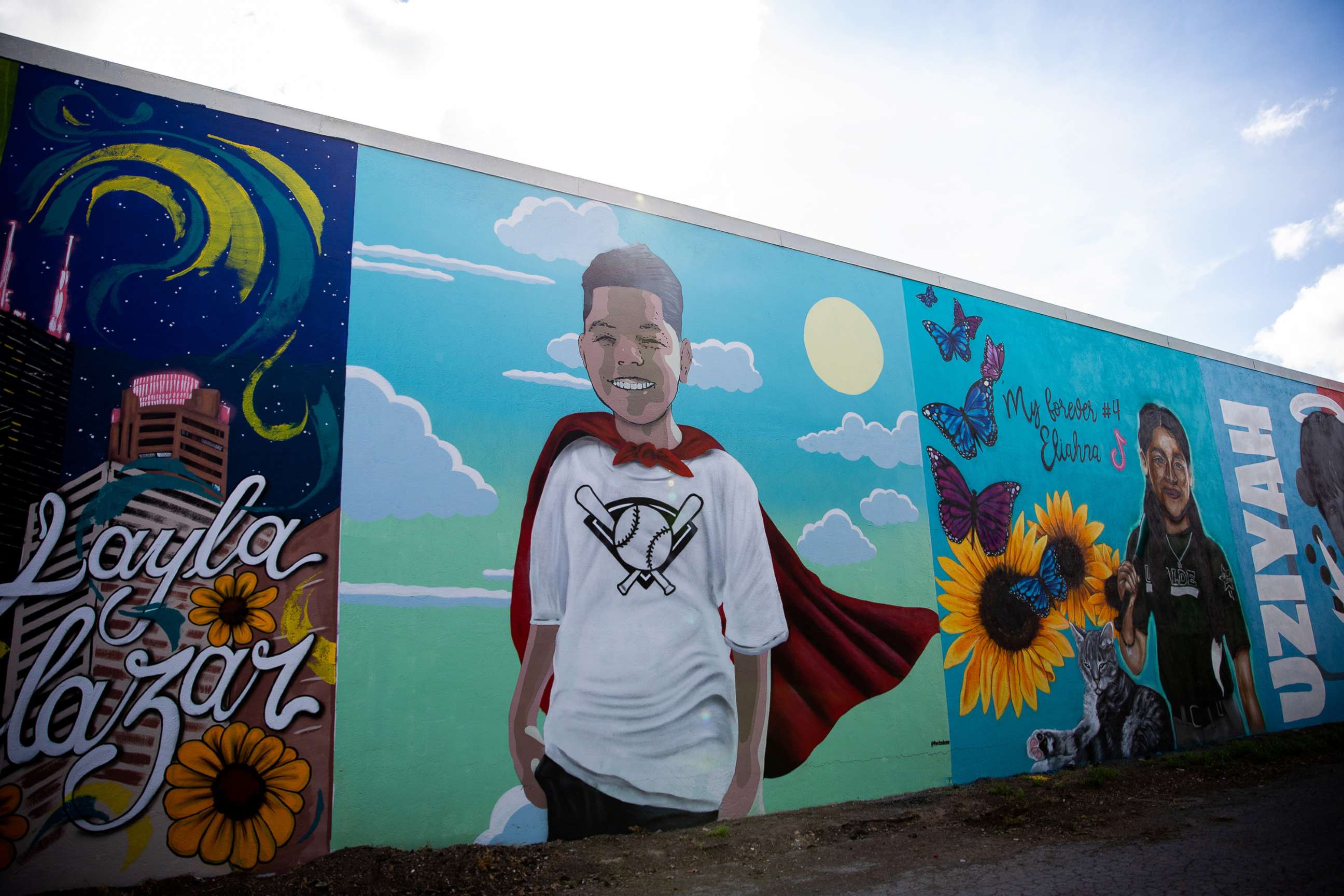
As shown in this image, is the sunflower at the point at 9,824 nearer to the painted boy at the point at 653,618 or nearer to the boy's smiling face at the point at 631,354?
the painted boy at the point at 653,618

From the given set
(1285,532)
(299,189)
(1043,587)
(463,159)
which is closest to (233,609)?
(299,189)

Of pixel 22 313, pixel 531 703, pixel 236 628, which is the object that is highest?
pixel 22 313

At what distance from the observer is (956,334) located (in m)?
9.46

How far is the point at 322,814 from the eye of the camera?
532 centimetres

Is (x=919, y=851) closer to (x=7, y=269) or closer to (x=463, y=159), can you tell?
(x=463, y=159)

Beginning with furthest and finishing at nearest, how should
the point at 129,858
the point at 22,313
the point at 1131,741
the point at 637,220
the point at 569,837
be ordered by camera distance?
1. the point at 1131,741
2. the point at 637,220
3. the point at 569,837
4. the point at 22,313
5. the point at 129,858

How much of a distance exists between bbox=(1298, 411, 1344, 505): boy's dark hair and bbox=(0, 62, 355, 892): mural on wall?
1457 centimetres

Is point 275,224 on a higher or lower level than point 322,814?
higher

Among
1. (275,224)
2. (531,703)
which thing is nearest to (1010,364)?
(531,703)

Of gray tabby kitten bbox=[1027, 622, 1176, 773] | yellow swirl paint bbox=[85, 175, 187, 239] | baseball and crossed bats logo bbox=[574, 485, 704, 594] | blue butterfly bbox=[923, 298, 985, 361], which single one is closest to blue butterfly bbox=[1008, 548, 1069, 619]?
gray tabby kitten bbox=[1027, 622, 1176, 773]

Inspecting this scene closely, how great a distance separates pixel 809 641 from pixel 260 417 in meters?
5.07

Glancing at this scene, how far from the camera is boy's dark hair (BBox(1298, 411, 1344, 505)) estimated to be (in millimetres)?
12688

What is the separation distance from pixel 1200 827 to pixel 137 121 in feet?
31.9

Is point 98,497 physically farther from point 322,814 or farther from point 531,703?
point 531,703
